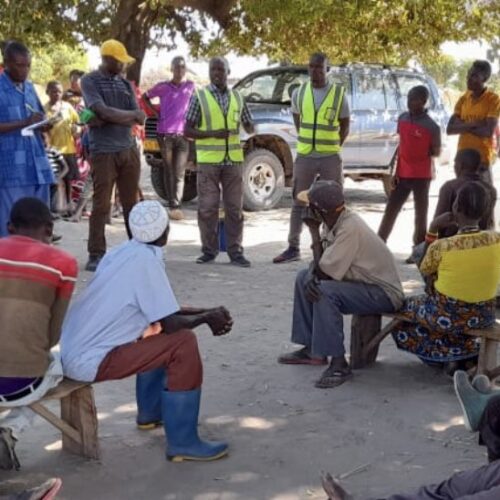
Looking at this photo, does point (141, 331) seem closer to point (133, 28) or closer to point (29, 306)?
point (29, 306)

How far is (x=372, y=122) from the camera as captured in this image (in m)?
13.5

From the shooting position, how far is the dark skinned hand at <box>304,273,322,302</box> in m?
5.63

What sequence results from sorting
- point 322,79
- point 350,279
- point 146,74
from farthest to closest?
point 146,74 → point 322,79 → point 350,279

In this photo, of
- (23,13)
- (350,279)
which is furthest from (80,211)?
(350,279)

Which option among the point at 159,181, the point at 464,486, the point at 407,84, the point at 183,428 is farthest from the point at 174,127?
the point at 464,486

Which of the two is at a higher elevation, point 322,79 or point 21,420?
point 322,79

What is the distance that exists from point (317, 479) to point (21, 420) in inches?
54.2

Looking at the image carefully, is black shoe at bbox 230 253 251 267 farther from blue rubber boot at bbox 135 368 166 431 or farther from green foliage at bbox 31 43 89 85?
green foliage at bbox 31 43 89 85

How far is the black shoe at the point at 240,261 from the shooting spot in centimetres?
901

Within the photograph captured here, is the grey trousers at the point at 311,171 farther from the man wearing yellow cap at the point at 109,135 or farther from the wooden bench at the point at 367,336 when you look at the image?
the wooden bench at the point at 367,336

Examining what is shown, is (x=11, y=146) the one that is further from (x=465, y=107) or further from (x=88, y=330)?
(x=465, y=107)

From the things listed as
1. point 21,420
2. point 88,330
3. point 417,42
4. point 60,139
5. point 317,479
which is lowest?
point 317,479

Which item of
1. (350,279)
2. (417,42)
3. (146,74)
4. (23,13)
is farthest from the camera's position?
(146,74)

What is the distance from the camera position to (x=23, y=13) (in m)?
12.4
